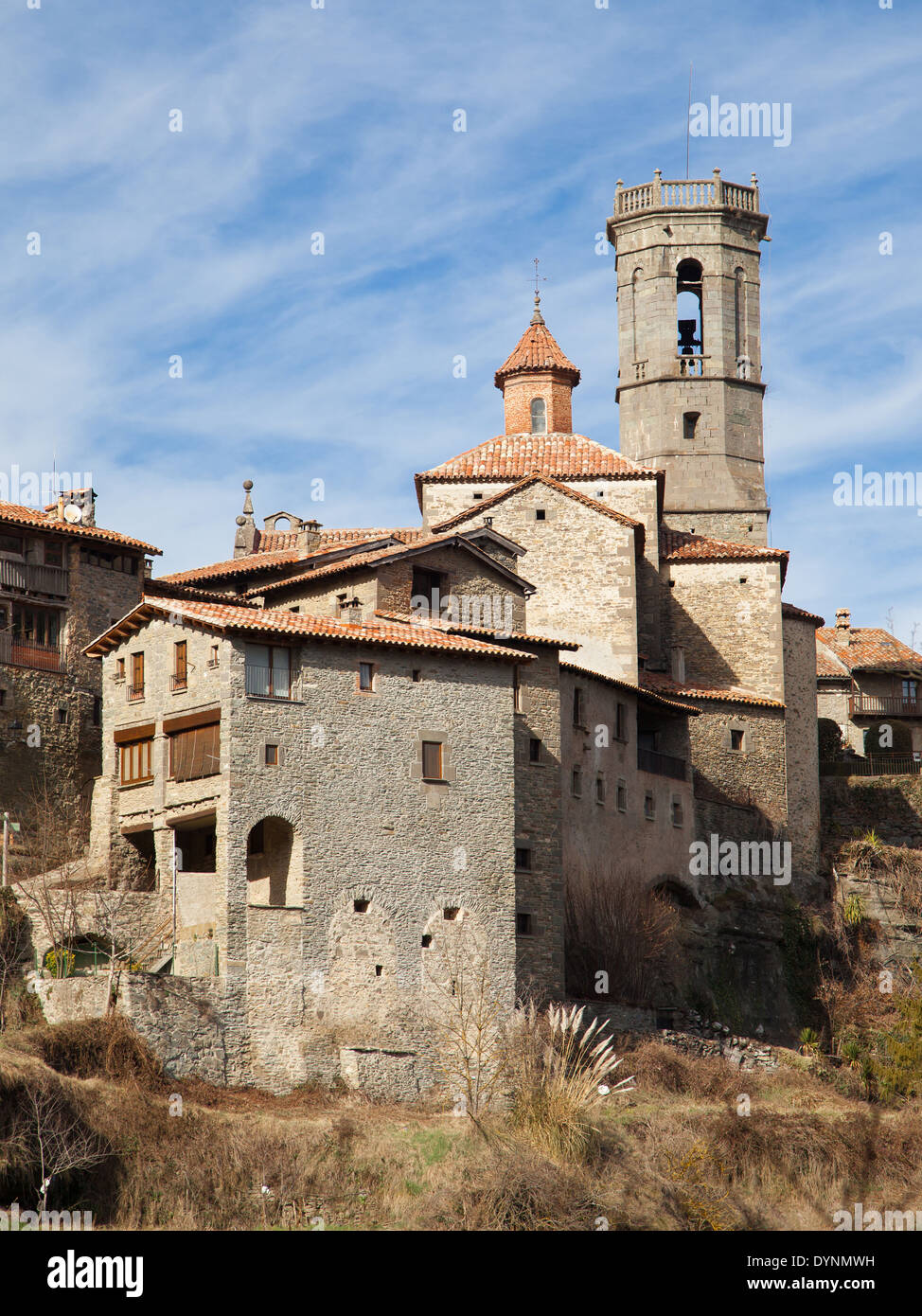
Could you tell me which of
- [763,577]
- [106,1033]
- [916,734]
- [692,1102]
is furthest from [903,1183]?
[916,734]

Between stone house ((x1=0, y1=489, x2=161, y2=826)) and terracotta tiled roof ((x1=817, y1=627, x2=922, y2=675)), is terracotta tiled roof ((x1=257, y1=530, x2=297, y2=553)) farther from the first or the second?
terracotta tiled roof ((x1=817, y1=627, x2=922, y2=675))

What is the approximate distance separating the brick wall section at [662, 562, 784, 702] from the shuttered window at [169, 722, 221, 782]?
83.2ft

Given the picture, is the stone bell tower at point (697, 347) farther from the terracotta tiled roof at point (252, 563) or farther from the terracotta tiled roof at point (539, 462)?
the terracotta tiled roof at point (252, 563)

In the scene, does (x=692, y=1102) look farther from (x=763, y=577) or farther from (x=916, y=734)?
(x=916, y=734)

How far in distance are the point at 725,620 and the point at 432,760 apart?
23.6m

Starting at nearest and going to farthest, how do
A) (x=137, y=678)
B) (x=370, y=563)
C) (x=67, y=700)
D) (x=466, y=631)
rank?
1. (x=137, y=678)
2. (x=466, y=631)
3. (x=370, y=563)
4. (x=67, y=700)

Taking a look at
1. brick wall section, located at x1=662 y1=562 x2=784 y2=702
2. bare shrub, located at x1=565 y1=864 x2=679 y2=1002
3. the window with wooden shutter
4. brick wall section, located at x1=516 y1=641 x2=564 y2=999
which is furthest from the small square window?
brick wall section, located at x1=662 y1=562 x2=784 y2=702

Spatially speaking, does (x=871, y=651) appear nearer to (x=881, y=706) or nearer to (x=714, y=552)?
(x=881, y=706)

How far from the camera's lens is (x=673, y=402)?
254 feet

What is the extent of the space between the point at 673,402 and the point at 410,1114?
38333 millimetres

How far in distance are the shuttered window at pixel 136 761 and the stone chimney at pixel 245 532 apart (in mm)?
17774

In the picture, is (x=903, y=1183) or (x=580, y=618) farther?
(x=580, y=618)

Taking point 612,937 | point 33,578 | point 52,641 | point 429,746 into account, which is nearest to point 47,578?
point 33,578

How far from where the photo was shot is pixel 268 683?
159ft
